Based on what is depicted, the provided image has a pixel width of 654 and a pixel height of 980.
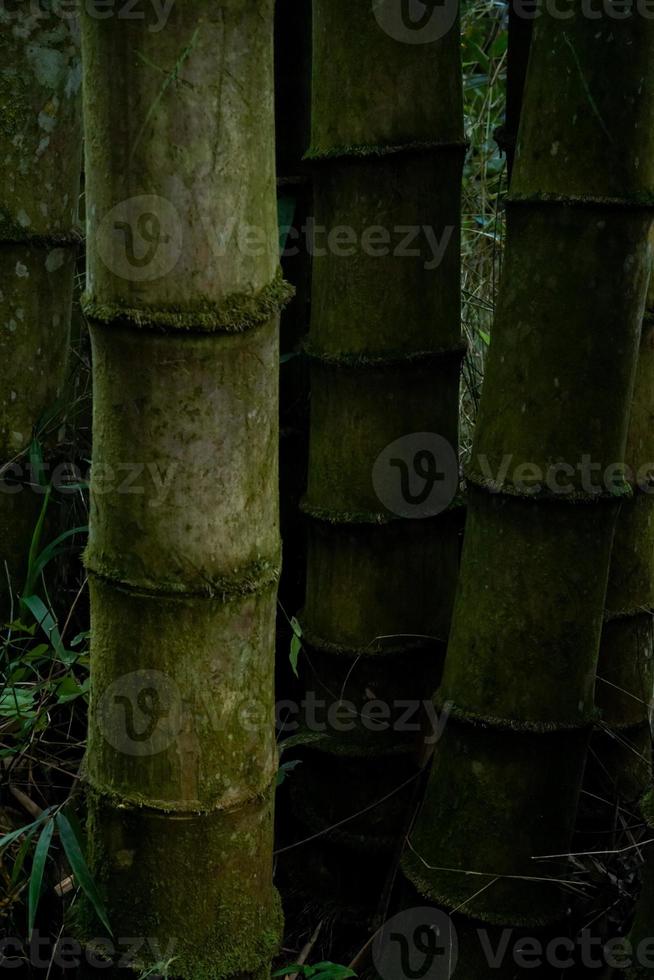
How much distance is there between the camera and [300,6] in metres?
1.78

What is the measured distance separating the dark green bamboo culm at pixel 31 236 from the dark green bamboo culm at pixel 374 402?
1.40 ft

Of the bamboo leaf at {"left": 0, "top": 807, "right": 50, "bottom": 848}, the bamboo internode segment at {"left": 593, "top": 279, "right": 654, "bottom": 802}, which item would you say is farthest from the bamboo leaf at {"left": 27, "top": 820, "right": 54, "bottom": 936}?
the bamboo internode segment at {"left": 593, "top": 279, "right": 654, "bottom": 802}

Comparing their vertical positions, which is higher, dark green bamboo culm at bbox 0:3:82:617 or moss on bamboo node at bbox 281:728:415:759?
dark green bamboo culm at bbox 0:3:82:617

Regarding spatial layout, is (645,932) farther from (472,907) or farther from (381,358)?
(381,358)

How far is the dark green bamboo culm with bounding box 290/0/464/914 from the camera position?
155 centimetres

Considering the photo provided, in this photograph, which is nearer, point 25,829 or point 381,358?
point 25,829

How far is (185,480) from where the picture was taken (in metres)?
1.08

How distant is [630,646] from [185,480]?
990mm

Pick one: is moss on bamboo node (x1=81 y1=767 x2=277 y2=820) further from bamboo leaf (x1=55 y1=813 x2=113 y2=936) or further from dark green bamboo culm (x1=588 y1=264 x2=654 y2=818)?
dark green bamboo culm (x1=588 y1=264 x2=654 y2=818)

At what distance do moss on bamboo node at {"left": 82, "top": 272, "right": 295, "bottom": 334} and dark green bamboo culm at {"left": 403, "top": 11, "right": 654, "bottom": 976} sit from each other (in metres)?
0.45

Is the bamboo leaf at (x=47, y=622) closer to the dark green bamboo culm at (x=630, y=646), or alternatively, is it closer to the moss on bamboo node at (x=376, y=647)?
the moss on bamboo node at (x=376, y=647)

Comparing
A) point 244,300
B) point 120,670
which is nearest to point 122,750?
point 120,670

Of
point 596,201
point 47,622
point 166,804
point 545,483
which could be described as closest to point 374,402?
point 545,483

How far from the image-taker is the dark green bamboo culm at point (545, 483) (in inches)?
53.6
